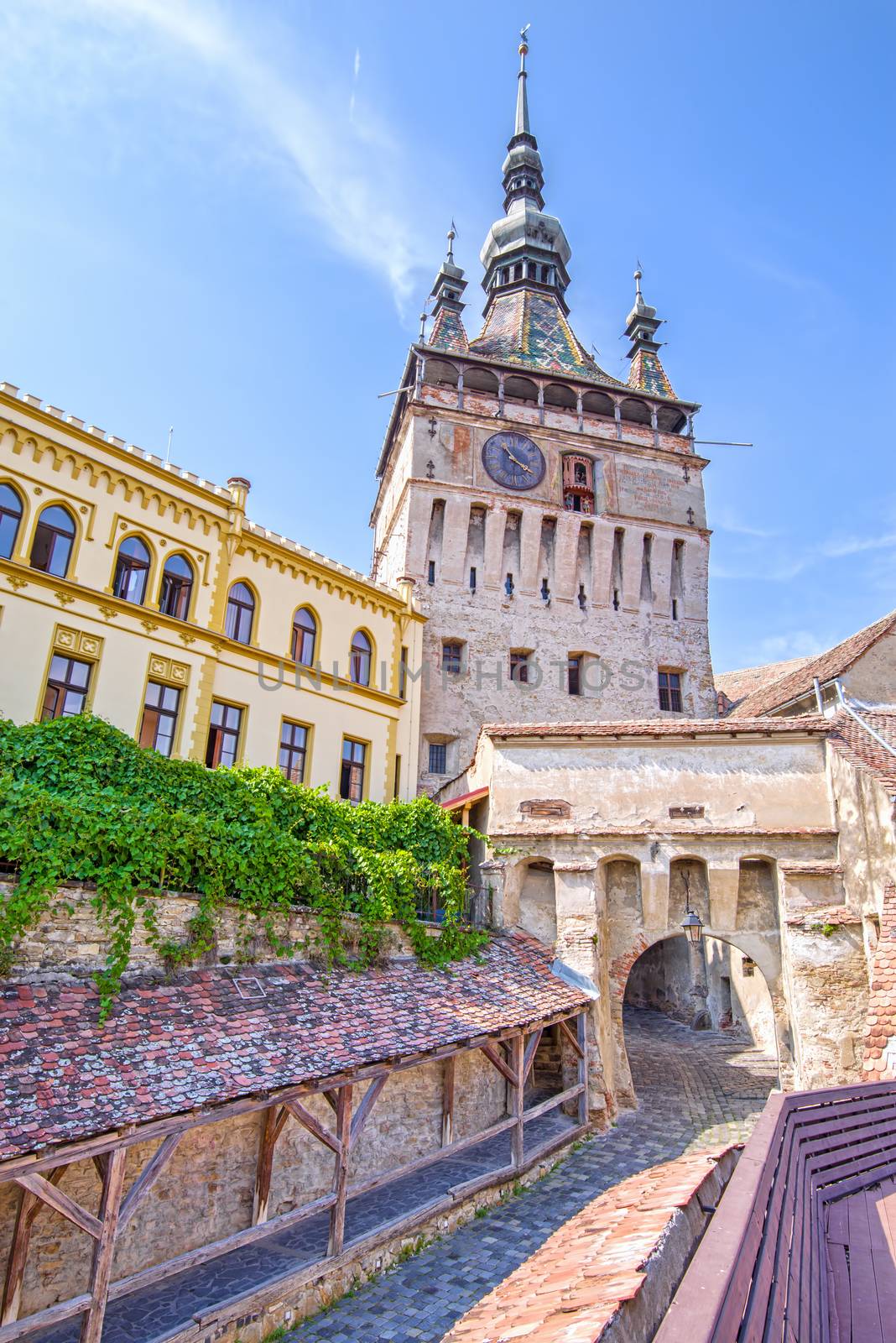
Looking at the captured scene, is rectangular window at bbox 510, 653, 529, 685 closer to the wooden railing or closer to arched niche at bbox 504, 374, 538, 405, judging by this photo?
arched niche at bbox 504, 374, 538, 405

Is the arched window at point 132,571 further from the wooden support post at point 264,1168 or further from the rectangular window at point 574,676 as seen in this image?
the rectangular window at point 574,676

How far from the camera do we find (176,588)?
60.7 ft

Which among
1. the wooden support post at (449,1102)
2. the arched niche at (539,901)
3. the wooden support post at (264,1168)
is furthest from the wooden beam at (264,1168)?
the arched niche at (539,901)

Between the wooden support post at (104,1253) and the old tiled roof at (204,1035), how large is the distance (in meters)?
0.53

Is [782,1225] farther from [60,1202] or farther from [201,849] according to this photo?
[201,849]

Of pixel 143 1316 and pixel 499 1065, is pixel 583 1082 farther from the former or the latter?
pixel 143 1316

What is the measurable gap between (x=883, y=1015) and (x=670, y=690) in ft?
59.1

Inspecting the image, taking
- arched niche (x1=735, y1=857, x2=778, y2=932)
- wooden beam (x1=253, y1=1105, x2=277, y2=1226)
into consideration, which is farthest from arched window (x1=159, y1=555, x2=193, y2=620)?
arched niche (x1=735, y1=857, x2=778, y2=932)

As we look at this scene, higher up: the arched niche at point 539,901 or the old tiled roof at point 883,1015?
the arched niche at point 539,901

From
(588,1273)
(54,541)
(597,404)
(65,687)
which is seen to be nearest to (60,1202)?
(588,1273)

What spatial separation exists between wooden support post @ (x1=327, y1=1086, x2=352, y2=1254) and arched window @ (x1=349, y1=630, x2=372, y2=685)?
13.3m

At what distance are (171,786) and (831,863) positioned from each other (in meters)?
12.7

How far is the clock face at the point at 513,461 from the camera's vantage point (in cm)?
2942

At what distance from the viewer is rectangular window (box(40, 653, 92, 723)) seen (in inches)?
628
